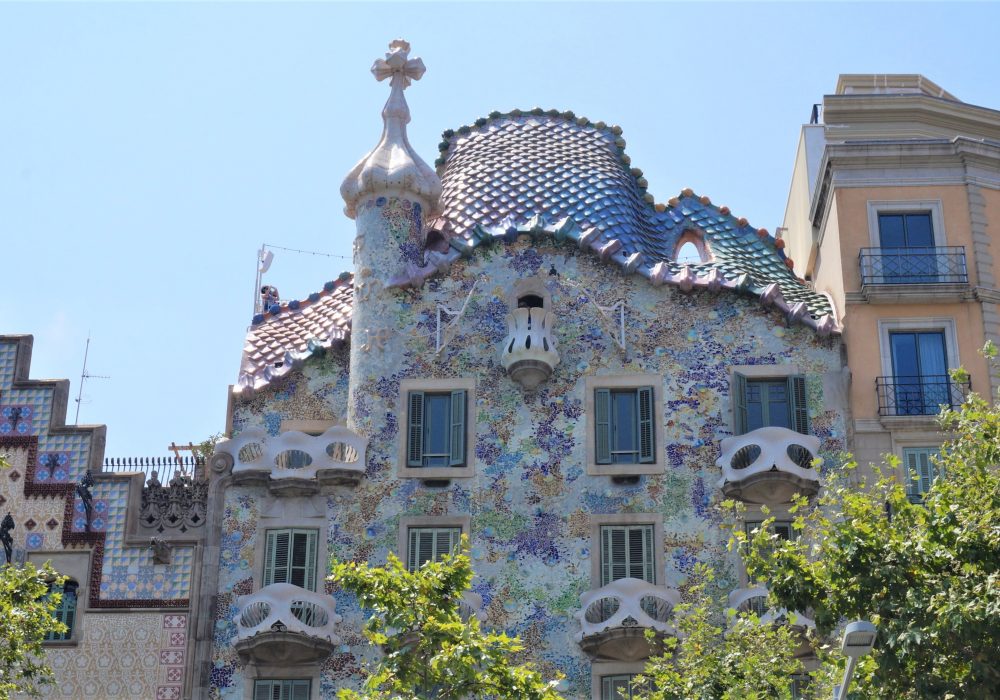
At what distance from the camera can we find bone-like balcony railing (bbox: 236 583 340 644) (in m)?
29.0

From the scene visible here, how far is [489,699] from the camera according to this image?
Answer: 2608 centimetres

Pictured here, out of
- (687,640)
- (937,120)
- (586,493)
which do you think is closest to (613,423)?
(586,493)

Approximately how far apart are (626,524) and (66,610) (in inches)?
344

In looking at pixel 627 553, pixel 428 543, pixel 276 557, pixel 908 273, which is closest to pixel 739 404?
pixel 627 553

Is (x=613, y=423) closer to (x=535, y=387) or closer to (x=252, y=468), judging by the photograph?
(x=535, y=387)

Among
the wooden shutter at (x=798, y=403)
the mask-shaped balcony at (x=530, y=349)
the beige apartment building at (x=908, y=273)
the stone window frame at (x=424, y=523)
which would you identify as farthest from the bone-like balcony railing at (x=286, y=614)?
the beige apartment building at (x=908, y=273)

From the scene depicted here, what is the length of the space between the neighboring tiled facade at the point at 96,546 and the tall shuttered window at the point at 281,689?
114 centimetres

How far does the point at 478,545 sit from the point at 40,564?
6.85 m

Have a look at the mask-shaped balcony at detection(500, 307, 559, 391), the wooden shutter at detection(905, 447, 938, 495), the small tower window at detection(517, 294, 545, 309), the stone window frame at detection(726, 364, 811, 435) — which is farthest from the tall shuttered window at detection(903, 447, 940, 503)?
the small tower window at detection(517, 294, 545, 309)

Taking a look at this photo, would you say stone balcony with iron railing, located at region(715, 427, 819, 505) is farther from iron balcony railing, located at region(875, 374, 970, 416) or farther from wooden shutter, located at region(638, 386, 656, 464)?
iron balcony railing, located at region(875, 374, 970, 416)

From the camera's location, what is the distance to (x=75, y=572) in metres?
30.3

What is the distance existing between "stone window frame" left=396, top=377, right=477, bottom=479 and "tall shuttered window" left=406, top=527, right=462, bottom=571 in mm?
871

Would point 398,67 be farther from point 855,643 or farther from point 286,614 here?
point 855,643

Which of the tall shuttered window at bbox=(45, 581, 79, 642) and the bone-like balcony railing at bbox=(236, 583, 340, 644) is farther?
the tall shuttered window at bbox=(45, 581, 79, 642)
